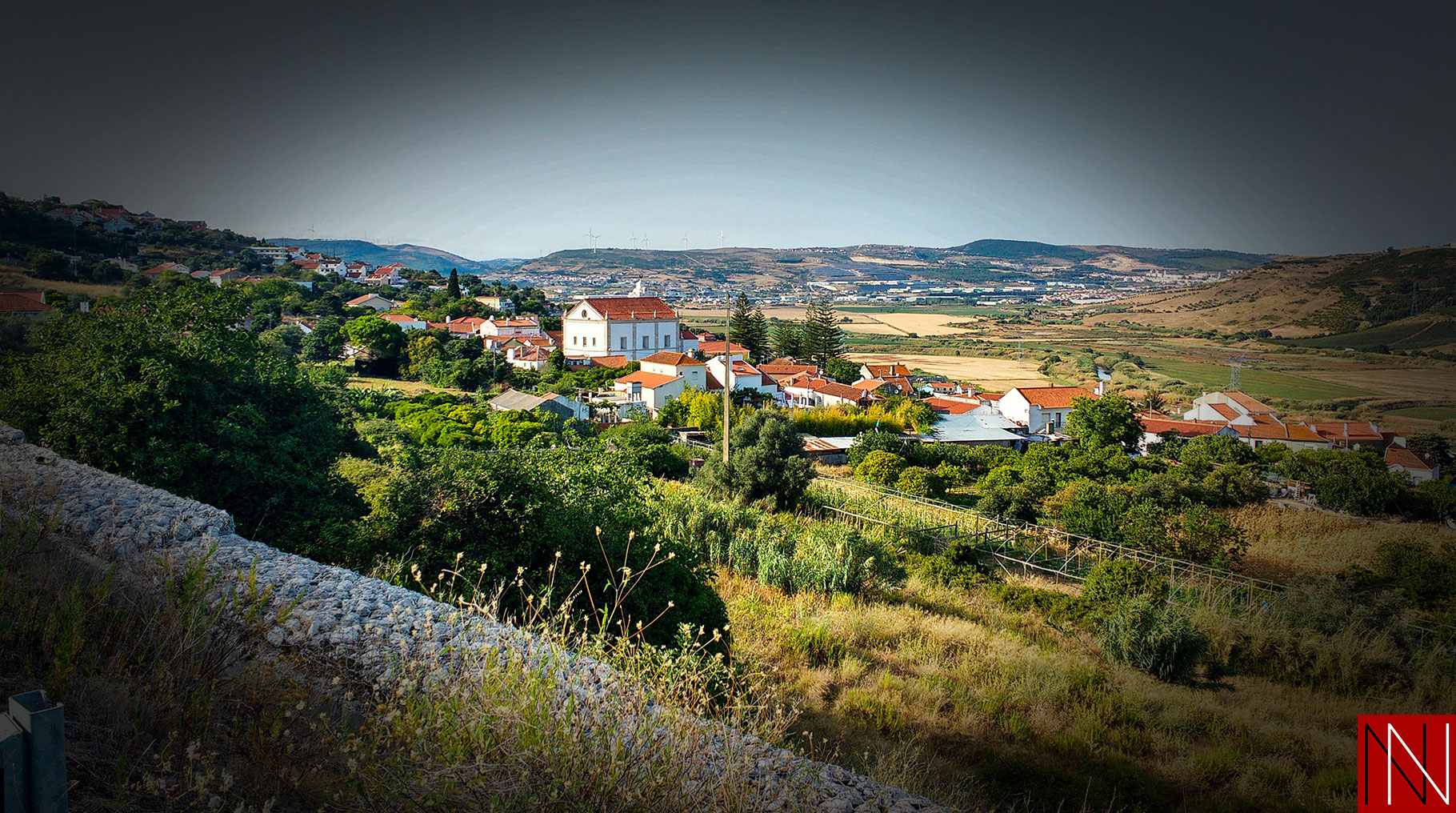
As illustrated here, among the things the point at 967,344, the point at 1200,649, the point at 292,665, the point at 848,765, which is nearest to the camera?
the point at 292,665

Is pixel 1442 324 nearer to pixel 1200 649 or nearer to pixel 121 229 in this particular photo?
pixel 1200 649

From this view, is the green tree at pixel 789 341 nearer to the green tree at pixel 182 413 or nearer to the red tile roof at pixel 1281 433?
the red tile roof at pixel 1281 433

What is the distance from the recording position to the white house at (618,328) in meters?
47.4

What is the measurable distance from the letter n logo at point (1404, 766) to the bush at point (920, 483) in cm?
1373

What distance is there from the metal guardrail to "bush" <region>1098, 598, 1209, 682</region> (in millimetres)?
7894

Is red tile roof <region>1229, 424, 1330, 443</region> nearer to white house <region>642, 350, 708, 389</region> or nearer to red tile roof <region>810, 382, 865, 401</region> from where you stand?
red tile roof <region>810, 382, 865, 401</region>

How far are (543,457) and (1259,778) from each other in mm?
5800

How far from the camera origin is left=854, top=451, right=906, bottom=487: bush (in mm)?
20100

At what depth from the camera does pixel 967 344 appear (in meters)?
62.2

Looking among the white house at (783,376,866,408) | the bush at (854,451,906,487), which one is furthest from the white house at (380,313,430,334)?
the bush at (854,451,906,487)

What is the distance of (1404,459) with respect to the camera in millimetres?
17422

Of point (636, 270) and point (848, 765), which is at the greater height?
point (636, 270)

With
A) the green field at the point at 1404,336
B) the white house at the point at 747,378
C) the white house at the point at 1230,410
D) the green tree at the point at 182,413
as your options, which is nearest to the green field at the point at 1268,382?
the white house at the point at 1230,410

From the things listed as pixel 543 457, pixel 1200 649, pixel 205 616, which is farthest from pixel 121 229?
pixel 1200 649
